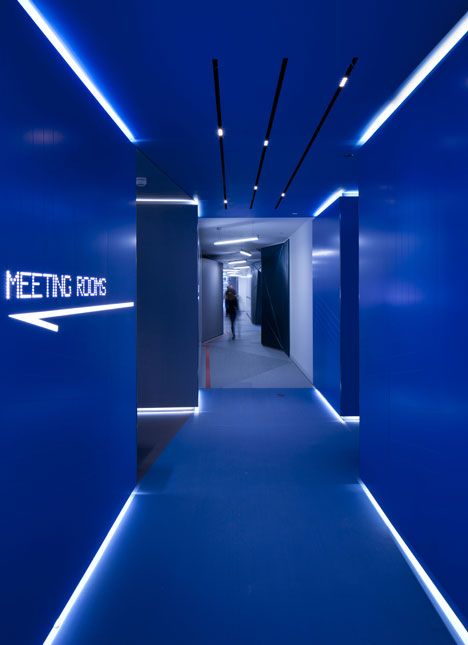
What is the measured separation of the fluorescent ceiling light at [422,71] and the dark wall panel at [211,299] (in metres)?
10.5

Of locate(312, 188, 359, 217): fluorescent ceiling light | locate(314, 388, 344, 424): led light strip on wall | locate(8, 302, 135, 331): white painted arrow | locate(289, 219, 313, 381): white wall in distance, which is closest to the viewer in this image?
locate(8, 302, 135, 331): white painted arrow

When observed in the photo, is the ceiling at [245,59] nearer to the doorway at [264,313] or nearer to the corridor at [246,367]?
the doorway at [264,313]

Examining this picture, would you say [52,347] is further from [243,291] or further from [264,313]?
[243,291]

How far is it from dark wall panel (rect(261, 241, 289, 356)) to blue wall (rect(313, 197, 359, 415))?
16.7ft

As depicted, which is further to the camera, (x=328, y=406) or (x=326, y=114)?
(x=328, y=406)

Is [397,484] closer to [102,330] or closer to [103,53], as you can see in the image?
[102,330]

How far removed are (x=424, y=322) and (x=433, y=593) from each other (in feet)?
5.45

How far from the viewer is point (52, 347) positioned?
219 cm

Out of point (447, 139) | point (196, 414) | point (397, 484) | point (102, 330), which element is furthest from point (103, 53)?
point (196, 414)

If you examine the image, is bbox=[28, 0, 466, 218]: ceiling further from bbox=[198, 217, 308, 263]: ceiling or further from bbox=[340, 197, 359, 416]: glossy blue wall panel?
bbox=[198, 217, 308, 263]: ceiling

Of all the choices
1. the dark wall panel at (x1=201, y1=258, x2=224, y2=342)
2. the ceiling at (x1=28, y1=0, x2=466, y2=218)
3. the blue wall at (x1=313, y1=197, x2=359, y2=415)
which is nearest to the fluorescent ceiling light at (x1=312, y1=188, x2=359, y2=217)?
the blue wall at (x1=313, y1=197, x2=359, y2=415)

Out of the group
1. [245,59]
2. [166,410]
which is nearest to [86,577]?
[245,59]

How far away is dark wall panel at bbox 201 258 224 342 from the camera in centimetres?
1441

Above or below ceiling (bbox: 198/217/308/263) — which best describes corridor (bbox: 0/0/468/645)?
below
